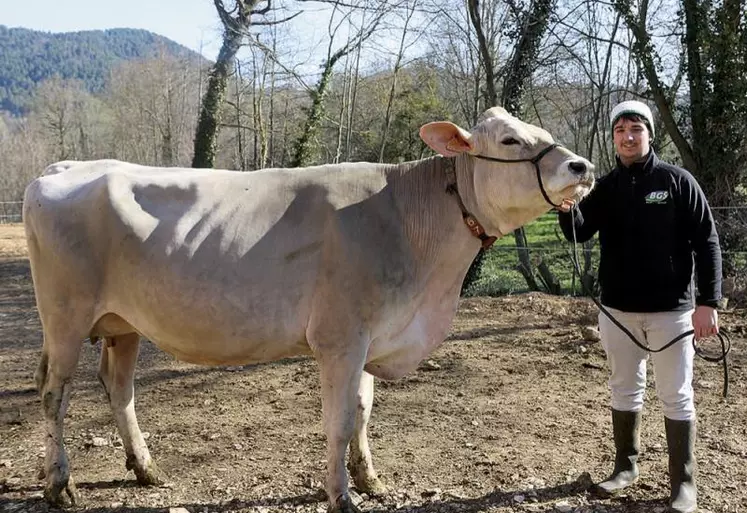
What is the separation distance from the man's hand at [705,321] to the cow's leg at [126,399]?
332 centimetres

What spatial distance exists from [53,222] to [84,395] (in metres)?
2.67

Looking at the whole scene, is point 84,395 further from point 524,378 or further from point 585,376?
point 585,376

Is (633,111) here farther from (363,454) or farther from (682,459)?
(363,454)

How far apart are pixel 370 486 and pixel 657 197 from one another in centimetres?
239

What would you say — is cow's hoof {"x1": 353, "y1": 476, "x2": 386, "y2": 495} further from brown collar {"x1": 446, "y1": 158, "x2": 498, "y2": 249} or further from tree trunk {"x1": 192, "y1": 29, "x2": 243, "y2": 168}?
tree trunk {"x1": 192, "y1": 29, "x2": 243, "y2": 168}

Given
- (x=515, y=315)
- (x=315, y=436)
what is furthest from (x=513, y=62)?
(x=315, y=436)

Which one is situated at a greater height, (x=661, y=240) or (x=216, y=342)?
(x=661, y=240)

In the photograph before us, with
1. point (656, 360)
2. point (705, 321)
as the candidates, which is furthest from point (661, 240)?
point (656, 360)

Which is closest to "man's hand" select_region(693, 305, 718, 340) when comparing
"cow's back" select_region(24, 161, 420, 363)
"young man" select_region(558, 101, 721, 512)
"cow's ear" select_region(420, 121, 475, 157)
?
"young man" select_region(558, 101, 721, 512)

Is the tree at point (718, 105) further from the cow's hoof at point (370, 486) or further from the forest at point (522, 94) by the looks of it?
the cow's hoof at point (370, 486)

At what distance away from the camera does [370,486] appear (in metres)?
3.98

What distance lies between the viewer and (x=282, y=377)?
6.27 m

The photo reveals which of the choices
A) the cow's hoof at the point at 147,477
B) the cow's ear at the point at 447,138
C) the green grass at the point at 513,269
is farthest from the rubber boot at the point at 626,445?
the green grass at the point at 513,269

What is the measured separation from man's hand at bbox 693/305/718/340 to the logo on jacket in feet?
2.04
